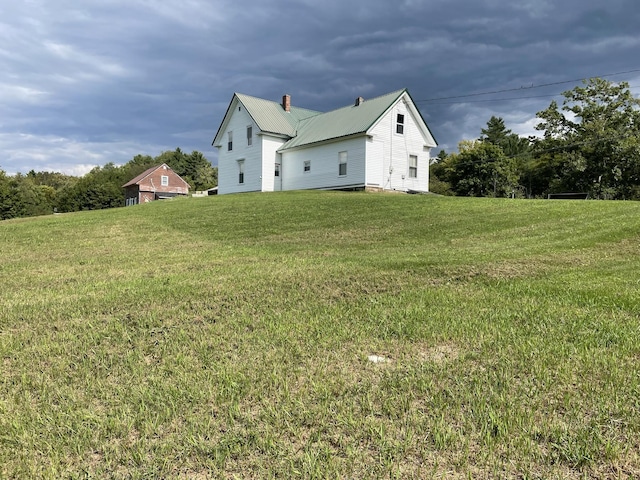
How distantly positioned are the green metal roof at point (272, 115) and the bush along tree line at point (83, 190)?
129 feet

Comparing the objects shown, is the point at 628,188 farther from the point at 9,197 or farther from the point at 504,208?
the point at 9,197

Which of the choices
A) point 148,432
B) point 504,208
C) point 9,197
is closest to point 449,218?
point 504,208

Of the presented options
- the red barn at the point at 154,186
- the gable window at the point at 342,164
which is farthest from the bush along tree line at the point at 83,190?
the gable window at the point at 342,164

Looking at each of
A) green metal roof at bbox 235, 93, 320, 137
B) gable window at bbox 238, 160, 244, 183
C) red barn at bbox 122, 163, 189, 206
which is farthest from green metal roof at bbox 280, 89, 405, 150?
red barn at bbox 122, 163, 189, 206

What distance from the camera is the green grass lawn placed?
214 cm

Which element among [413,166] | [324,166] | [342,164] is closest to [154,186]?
[324,166]

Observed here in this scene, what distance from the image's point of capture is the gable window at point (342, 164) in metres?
24.5

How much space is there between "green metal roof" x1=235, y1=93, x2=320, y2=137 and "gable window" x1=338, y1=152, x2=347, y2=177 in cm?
547

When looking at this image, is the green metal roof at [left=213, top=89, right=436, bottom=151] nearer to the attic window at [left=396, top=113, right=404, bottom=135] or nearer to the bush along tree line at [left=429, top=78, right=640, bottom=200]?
the attic window at [left=396, top=113, right=404, bottom=135]

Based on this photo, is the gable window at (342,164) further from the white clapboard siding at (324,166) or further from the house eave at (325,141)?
the house eave at (325,141)

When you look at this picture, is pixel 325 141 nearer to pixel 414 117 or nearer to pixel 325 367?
pixel 414 117

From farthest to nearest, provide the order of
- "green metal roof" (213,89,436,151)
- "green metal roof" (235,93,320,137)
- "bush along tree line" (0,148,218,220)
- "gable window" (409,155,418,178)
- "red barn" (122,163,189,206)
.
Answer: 1. "red barn" (122,163,189,206)
2. "bush along tree line" (0,148,218,220)
3. "green metal roof" (235,93,320,137)
4. "gable window" (409,155,418,178)
5. "green metal roof" (213,89,436,151)

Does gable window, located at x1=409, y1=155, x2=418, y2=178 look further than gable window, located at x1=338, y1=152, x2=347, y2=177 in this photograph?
Yes

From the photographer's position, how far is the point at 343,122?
26.1m
